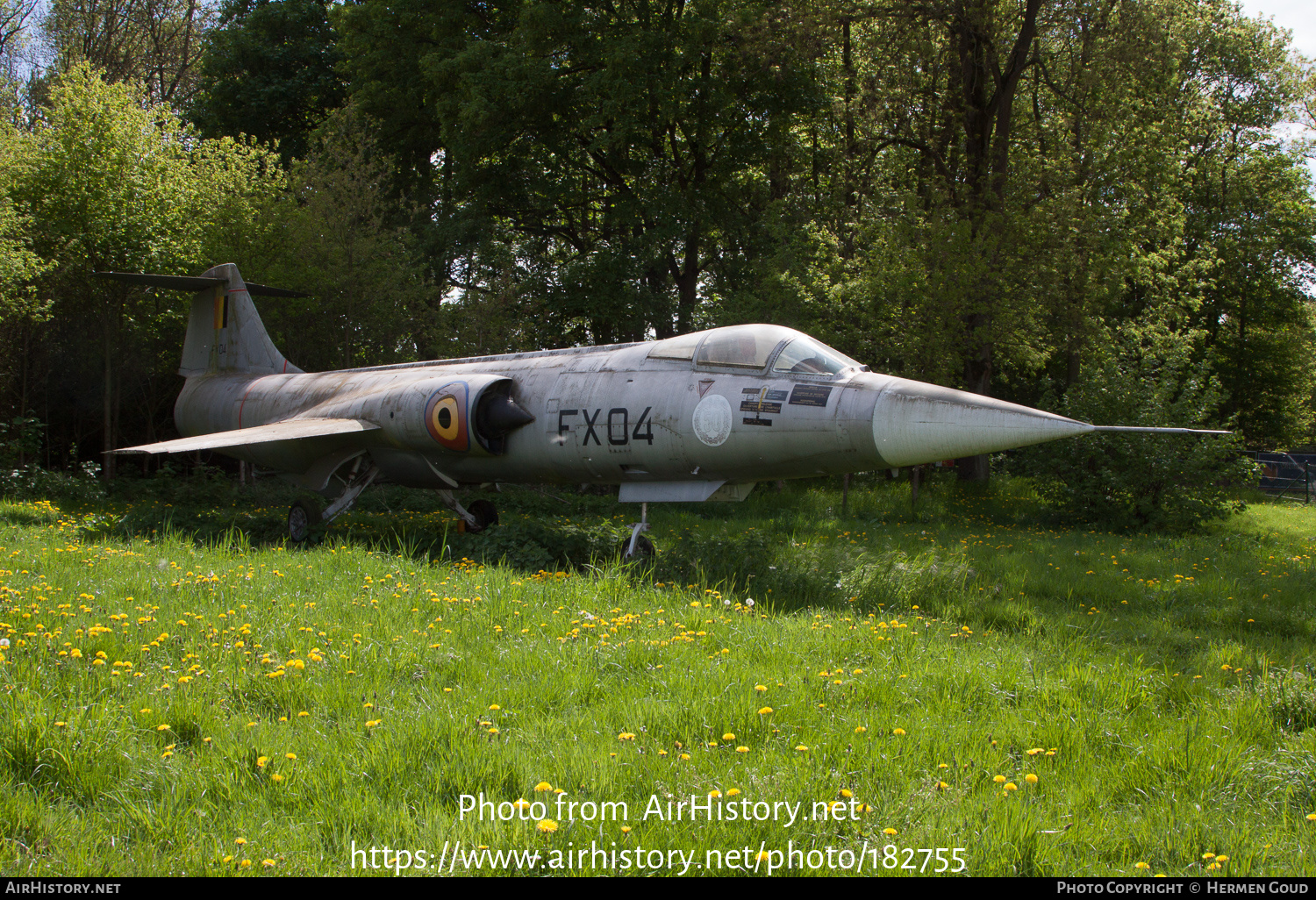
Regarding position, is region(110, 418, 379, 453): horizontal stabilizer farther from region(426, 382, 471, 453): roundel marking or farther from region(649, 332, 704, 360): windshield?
region(649, 332, 704, 360): windshield

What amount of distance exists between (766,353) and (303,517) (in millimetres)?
6638

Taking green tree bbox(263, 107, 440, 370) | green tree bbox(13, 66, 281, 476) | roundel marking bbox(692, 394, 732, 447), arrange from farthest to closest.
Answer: green tree bbox(263, 107, 440, 370)
green tree bbox(13, 66, 281, 476)
roundel marking bbox(692, 394, 732, 447)

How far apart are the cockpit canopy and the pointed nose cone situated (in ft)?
2.73

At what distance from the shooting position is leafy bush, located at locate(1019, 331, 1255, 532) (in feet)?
47.3

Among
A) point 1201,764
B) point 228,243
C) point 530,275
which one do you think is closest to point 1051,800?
point 1201,764

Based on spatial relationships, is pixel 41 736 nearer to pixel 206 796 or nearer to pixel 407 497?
pixel 206 796

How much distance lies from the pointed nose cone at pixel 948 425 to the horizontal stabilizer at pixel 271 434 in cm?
653

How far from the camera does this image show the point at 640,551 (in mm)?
9023

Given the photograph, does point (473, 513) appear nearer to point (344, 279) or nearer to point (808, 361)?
point (808, 361)

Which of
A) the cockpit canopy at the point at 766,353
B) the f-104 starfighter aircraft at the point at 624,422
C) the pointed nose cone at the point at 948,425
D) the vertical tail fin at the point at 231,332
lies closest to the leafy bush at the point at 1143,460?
the f-104 starfighter aircraft at the point at 624,422

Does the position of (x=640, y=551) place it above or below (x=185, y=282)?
below

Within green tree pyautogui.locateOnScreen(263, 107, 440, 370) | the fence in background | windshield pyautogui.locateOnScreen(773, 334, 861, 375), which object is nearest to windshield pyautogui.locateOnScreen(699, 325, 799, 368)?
windshield pyautogui.locateOnScreen(773, 334, 861, 375)

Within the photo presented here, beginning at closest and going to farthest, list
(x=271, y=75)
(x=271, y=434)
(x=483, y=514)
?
(x=271, y=434) < (x=483, y=514) < (x=271, y=75)

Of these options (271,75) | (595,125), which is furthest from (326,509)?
(271,75)
